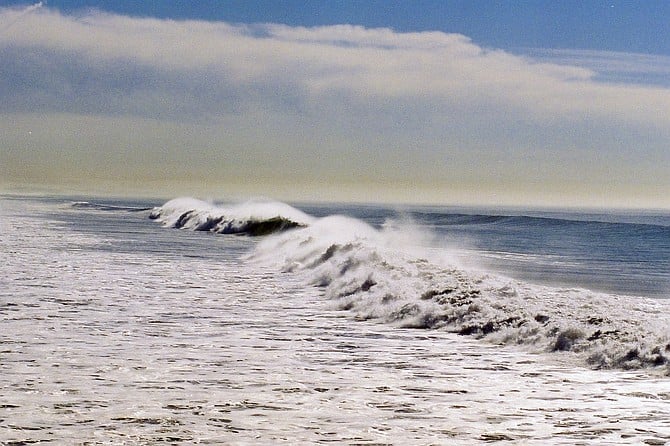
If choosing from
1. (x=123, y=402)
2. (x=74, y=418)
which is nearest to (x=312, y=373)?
(x=123, y=402)

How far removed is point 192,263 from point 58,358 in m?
15.4

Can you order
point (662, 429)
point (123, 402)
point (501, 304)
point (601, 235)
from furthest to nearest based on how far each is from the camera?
1. point (601, 235)
2. point (501, 304)
3. point (123, 402)
4. point (662, 429)

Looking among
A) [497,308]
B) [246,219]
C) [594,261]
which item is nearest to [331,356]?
[497,308]

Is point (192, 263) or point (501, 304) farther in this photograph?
point (192, 263)

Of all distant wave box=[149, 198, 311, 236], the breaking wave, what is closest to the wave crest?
the breaking wave

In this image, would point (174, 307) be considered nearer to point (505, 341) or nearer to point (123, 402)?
point (505, 341)

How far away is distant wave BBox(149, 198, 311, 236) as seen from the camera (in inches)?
1923

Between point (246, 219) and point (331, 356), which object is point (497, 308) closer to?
point (331, 356)

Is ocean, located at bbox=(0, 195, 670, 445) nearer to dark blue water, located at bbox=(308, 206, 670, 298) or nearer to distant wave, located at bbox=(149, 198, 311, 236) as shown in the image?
dark blue water, located at bbox=(308, 206, 670, 298)

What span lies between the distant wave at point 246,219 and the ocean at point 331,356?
2558 centimetres

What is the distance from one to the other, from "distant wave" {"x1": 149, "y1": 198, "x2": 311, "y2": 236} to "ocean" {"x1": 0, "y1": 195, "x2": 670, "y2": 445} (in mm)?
25577

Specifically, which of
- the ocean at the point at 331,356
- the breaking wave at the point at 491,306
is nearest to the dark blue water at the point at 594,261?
the ocean at the point at 331,356

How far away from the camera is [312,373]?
32.6 feet

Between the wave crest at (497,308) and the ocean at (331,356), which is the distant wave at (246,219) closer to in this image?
the ocean at (331,356)
